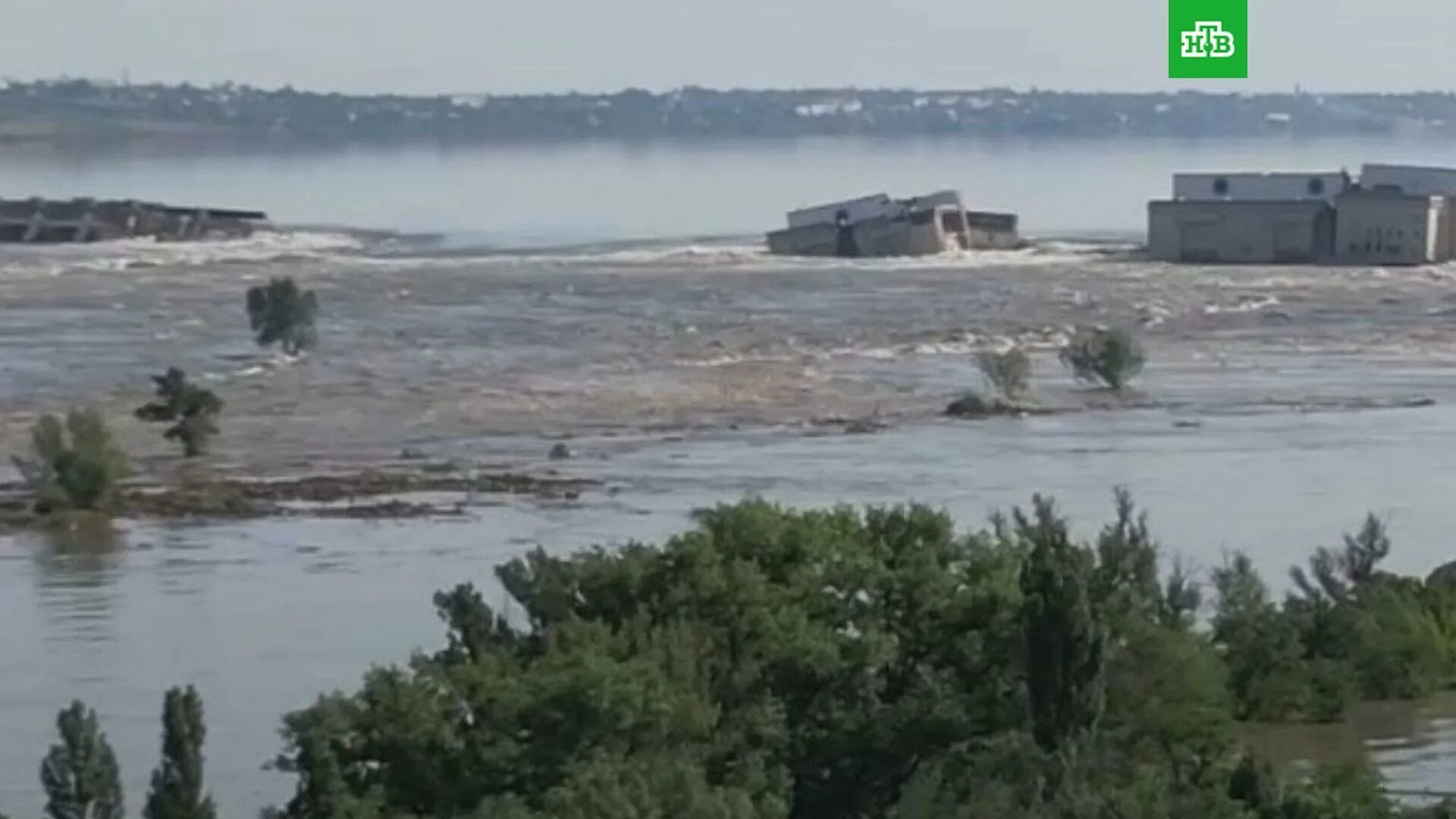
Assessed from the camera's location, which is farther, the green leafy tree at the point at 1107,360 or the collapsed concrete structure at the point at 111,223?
the collapsed concrete structure at the point at 111,223

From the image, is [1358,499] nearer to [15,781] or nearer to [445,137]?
[15,781]

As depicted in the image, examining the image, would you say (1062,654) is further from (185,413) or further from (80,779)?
(185,413)

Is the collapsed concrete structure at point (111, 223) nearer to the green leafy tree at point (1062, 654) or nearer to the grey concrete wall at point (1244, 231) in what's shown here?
the grey concrete wall at point (1244, 231)

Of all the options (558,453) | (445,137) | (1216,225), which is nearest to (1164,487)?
(558,453)

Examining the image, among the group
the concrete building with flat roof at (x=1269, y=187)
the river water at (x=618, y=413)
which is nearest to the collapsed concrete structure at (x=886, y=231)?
the river water at (x=618, y=413)

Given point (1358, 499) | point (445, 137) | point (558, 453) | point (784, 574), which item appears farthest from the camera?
point (445, 137)

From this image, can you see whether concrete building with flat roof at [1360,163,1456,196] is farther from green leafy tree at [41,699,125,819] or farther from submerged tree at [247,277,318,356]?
green leafy tree at [41,699,125,819]

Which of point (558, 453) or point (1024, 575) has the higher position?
point (1024, 575)
